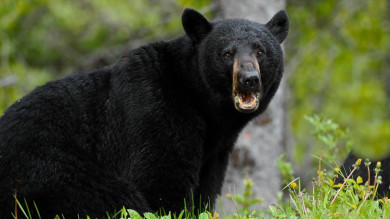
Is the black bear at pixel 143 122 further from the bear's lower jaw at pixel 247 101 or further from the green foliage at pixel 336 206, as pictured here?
the green foliage at pixel 336 206

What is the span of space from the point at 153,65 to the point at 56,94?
801mm

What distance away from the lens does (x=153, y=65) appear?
4.98m

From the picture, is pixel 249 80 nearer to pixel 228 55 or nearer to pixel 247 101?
pixel 247 101

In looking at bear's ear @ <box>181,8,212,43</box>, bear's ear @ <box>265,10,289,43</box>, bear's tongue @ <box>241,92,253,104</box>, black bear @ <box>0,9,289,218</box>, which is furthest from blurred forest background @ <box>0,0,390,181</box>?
bear's tongue @ <box>241,92,253,104</box>

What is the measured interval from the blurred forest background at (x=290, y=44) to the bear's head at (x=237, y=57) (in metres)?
Result: 5.00

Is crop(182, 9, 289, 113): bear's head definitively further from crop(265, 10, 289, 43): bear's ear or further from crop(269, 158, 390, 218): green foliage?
crop(269, 158, 390, 218): green foliage

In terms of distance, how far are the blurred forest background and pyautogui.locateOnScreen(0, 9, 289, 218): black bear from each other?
5131mm

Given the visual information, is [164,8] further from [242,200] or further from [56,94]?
[242,200]

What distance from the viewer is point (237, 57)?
15.7 ft

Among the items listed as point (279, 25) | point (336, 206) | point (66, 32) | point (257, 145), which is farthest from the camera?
point (66, 32)

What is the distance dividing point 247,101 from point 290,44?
8538 mm

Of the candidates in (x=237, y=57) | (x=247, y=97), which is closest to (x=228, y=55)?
(x=237, y=57)

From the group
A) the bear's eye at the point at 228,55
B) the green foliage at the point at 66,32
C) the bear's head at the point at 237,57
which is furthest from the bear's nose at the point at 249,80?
the green foliage at the point at 66,32

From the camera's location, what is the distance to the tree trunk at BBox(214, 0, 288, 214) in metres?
7.75
